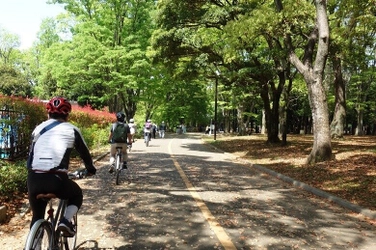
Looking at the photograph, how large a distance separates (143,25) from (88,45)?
638 centimetres

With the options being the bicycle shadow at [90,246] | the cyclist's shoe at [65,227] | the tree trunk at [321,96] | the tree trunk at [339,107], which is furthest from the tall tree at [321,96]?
the tree trunk at [339,107]

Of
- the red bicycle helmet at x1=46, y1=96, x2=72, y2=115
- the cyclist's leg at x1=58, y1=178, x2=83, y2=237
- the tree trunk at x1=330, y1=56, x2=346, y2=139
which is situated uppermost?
the tree trunk at x1=330, y1=56, x2=346, y2=139

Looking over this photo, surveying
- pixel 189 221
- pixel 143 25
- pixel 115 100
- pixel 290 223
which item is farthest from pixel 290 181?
pixel 115 100

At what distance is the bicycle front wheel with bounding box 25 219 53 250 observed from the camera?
2.89 meters

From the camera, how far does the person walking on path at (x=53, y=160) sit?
3.18 meters

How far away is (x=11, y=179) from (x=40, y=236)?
4.50 m

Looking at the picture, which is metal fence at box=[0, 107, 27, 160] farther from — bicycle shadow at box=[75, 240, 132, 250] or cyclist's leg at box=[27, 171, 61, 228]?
cyclist's leg at box=[27, 171, 61, 228]

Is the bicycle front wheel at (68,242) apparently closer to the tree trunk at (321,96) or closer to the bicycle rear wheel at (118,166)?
the bicycle rear wheel at (118,166)

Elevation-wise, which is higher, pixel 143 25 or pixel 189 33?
pixel 143 25

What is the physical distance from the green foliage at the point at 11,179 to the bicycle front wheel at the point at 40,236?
3895 mm

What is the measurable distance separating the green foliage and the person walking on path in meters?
3.88

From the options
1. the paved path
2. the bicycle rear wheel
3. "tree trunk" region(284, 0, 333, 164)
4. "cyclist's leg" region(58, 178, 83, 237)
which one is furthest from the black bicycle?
"tree trunk" region(284, 0, 333, 164)

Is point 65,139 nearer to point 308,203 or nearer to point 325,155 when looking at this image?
point 308,203

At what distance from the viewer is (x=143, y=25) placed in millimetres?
32438
